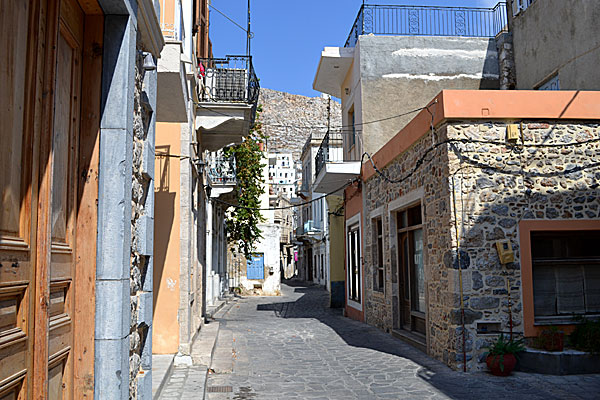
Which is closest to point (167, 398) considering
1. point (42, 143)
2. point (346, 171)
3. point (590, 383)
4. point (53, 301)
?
point (53, 301)

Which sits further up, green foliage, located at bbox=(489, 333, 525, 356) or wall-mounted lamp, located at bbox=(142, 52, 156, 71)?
wall-mounted lamp, located at bbox=(142, 52, 156, 71)

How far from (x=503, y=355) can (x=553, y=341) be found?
70 centimetres

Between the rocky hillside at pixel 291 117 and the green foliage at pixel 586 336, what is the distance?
84662mm

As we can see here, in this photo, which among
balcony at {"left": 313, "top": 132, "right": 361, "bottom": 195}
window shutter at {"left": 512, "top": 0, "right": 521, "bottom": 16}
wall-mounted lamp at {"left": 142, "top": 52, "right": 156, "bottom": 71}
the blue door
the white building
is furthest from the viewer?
the white building

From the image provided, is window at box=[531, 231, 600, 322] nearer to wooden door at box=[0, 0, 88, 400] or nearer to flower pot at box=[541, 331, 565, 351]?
flower pot at box=[541, 331, 565, 351]

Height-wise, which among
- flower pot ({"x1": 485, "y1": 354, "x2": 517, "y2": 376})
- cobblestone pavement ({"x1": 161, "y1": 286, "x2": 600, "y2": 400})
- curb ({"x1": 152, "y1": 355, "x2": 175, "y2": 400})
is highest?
curb ({"x1": 152, "y1": 355, "x2": 175, "y2": 400})

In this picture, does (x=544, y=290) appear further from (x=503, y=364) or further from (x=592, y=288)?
(x=503, y=364)

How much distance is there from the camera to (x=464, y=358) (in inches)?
299

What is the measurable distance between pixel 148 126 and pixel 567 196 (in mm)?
6221

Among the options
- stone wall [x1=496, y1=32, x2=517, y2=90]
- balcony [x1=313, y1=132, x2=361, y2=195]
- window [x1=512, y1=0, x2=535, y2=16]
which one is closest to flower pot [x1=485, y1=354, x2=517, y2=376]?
balcony [x1=313, y1=132, x2=361, y2=195]

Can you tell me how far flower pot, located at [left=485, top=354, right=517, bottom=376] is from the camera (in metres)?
7.17

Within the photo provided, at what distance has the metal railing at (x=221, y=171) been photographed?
53.8 feet

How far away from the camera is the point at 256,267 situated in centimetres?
2911

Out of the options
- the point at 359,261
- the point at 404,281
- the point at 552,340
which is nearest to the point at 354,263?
the point at 359,261
